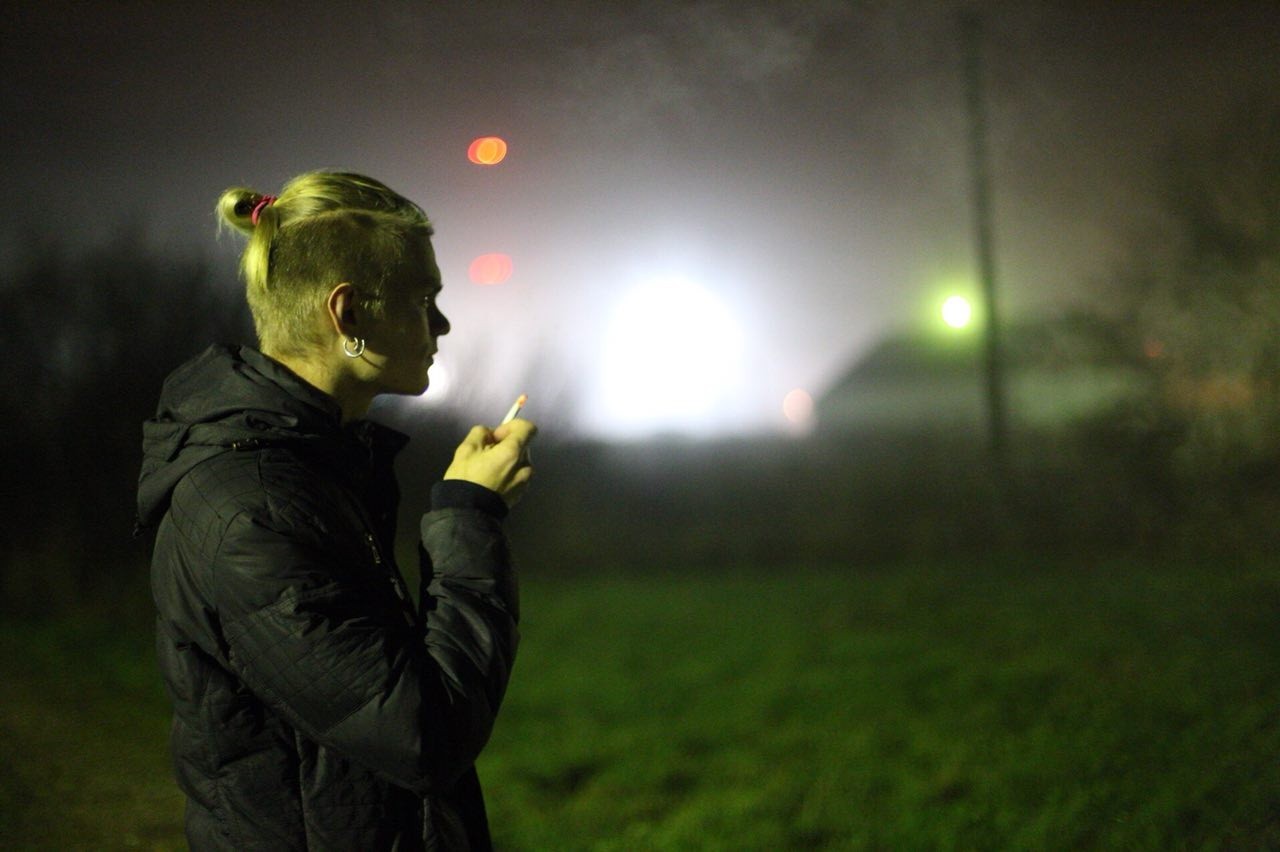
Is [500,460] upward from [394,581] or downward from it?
upward

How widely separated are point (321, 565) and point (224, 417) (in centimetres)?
24

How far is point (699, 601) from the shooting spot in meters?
8.91

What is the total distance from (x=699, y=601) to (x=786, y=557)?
3342mm

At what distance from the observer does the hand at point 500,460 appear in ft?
4.21

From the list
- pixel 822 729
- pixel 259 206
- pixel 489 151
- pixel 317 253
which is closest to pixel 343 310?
pixel 317 253

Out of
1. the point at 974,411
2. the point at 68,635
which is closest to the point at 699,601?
the point at 68,635

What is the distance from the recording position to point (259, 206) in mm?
1360

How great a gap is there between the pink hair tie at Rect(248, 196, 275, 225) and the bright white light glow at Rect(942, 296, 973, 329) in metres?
10.9

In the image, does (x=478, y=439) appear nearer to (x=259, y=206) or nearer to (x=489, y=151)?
(x=259, y=206)

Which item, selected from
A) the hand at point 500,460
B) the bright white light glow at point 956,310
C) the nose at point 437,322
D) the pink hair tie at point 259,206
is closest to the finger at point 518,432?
the hand at point 500,460

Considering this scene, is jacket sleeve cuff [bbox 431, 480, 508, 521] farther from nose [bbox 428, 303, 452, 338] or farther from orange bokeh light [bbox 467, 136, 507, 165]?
orange bokeh light [bbox 467, 136, 507, 165]

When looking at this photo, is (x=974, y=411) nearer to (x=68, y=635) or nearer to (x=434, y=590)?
(x=68, y=635)

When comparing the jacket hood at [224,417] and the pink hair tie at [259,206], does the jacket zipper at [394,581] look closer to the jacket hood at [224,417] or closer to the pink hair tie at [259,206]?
the jacket hood at [224,417]

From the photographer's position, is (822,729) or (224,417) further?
(822,729)
